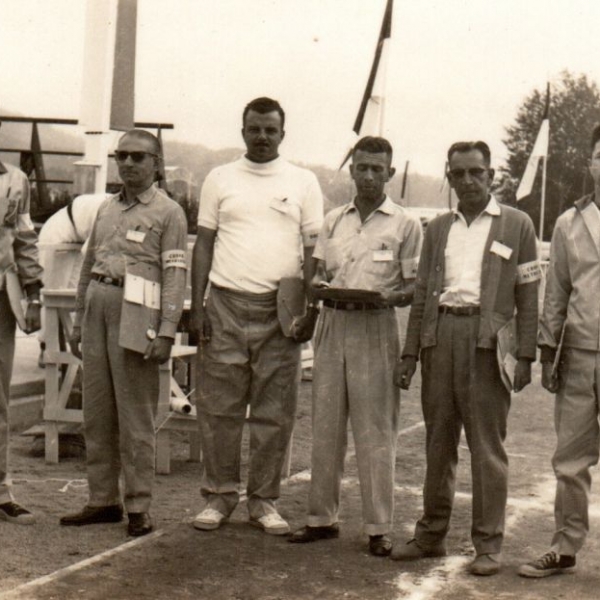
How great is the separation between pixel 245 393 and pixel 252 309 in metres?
0.46

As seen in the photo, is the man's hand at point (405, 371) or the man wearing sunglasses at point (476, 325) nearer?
the man wearing sunglasses at point (476, 325)

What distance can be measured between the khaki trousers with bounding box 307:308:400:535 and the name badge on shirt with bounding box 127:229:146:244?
38.4 inches

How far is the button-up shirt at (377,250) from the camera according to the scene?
5.78m

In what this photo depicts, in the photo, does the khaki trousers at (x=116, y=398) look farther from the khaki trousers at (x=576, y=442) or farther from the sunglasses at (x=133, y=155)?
the khaki trousers at (x=576, y=442)

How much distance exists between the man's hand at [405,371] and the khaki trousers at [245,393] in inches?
25.8

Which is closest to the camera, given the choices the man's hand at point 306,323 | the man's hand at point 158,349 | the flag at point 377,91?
the man's hand at point 158,349

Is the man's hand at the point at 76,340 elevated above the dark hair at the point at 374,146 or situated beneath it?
situated beneath

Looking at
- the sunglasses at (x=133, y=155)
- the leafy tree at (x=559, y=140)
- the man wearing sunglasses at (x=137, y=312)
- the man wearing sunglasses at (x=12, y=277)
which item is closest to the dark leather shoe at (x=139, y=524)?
the man wearing sunglasses at (x=137, y=312)

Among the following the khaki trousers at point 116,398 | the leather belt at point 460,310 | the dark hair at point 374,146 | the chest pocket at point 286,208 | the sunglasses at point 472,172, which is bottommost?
the khaki trousers at point 116,398

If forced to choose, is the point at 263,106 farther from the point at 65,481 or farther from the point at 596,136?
the point at 65,481

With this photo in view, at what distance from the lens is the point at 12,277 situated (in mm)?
6078

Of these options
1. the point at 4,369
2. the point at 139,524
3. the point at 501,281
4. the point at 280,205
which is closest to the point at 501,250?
the point at 501,281

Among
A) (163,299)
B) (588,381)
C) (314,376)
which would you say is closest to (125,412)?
(163,299)

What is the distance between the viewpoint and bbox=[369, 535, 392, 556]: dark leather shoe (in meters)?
5.71
